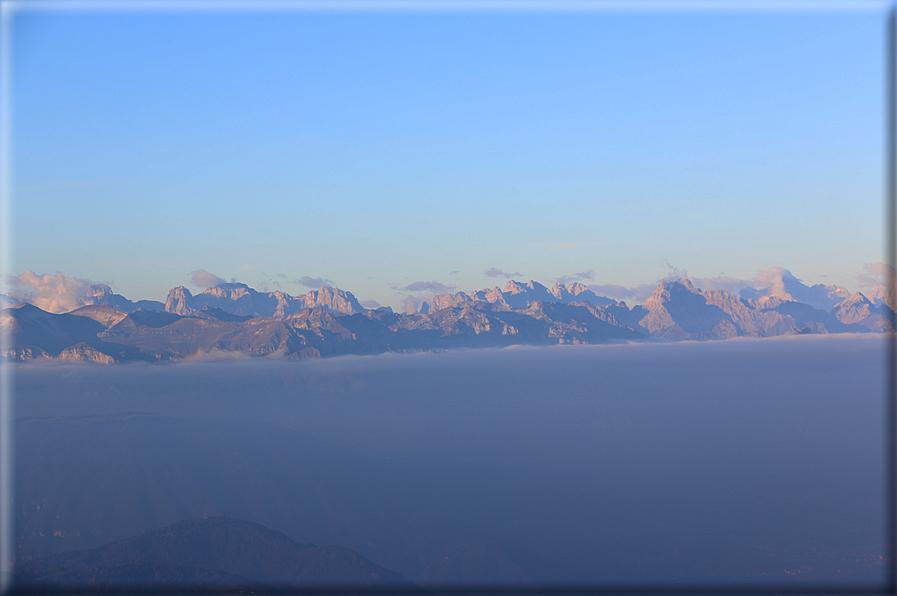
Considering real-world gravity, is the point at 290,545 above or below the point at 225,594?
below

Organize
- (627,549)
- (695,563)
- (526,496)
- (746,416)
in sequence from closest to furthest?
1. (695,563)
2. (627,549)
3. (526,496)
4. (746,416)

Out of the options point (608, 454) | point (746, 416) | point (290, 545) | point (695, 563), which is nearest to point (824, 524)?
point (695, 563)

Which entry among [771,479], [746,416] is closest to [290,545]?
[771,479]

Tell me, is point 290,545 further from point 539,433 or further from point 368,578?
point 539,433

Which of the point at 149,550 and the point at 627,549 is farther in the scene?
the point at 149,550

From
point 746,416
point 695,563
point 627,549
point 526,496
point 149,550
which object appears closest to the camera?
point 695,563

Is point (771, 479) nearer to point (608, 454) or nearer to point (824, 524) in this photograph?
point (824, 524)

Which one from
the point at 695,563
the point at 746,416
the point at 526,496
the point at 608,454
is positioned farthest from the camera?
the point at 746,416

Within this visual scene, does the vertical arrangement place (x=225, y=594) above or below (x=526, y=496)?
above

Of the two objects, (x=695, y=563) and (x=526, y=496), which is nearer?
(x=695, y=563)
